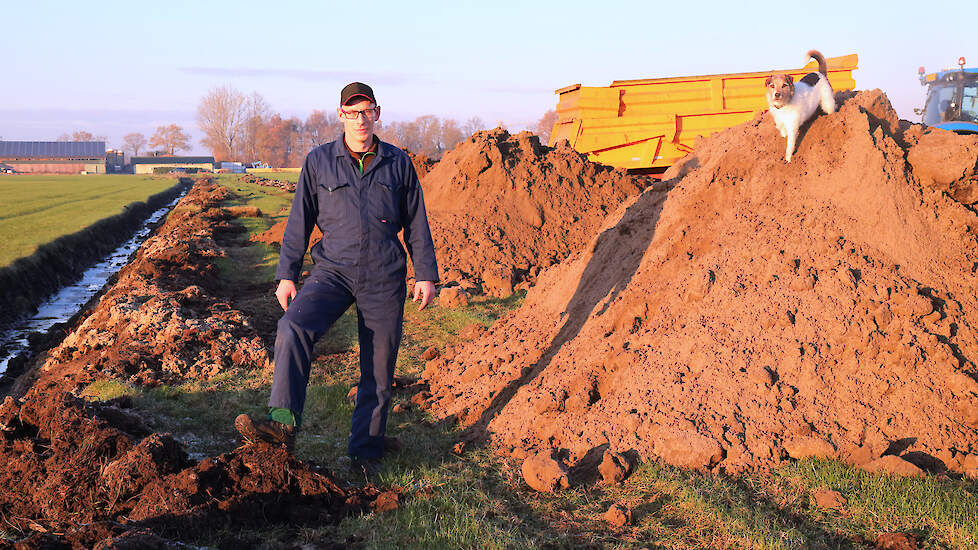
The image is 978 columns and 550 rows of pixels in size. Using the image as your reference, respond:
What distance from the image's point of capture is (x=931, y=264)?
16.1ft

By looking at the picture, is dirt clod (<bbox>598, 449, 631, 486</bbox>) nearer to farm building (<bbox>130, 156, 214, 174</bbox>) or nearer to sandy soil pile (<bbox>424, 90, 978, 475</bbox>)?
sandy soil pile (<bbox>424, 90, 978, 475</bbox>)

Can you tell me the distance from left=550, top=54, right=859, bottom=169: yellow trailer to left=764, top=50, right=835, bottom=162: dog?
10.4 meters

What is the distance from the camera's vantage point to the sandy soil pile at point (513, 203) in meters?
12.4

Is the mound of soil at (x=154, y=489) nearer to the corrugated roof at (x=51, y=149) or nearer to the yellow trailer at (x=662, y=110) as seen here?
the yellow trailer at (x=662, y=110)

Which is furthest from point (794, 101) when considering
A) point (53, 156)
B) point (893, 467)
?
point (53, 156)

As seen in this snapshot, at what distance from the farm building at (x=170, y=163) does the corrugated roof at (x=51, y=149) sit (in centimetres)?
622

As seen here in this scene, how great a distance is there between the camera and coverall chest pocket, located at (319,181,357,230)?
155 inches

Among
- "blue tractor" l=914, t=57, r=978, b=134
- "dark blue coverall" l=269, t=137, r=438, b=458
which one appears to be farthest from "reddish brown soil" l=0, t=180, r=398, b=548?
"blue tractor" l=914, t=57, r=978, b=134

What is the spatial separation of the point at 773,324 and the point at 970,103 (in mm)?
13668

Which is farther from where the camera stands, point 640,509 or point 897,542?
point 640,509

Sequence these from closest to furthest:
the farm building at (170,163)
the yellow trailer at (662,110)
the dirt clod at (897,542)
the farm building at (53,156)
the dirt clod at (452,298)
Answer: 1. the dirt clod at (897,542)
2. the dirt clod at (452,298)
3. the yellow trailer at (662,110)
4. the farm building at (53,156)
5. the farm building at (170,163)

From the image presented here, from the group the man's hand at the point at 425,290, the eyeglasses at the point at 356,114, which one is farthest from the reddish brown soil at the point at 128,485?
the eyeglasses at the point at 356,114

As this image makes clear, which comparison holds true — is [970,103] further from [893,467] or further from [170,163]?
[170,163]

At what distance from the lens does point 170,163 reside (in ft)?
339
